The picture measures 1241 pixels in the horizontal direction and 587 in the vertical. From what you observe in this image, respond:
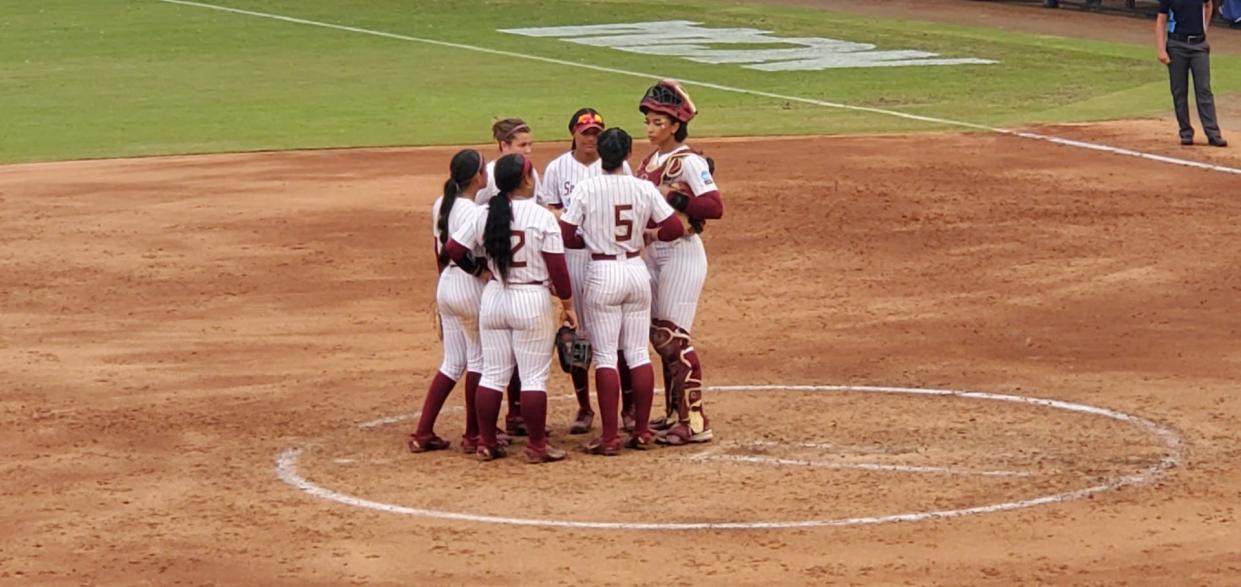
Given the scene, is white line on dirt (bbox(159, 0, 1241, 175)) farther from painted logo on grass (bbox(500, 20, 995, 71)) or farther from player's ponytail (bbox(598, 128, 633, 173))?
player's ponytail (bbox(598, 128, 633, 173))

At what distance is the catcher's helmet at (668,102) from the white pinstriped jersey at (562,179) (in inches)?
18.8

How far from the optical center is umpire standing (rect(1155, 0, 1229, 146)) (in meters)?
21.5

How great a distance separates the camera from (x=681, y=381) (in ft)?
38.9

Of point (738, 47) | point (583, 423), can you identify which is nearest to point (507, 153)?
point (583, 423)

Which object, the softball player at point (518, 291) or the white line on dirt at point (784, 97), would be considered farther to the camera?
the white line on dirt at point (784, 97)

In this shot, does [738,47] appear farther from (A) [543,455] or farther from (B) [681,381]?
(A) [543,455]

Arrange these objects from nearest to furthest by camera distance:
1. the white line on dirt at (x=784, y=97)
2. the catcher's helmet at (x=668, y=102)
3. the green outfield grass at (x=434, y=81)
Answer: the catcher's helmet at (x=668, y=102) → the white line on dirt at (x=784, y=97) → the green outfield grass at (x=434, y=81)

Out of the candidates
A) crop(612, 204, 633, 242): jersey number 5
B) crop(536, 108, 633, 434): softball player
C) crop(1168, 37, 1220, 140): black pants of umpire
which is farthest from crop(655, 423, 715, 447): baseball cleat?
crop(1168, 37, 1220, 140): black pants of umpire

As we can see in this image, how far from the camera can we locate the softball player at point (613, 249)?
1148cm

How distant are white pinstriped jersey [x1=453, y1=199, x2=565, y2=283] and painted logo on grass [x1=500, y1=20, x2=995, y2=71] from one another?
18252 mm

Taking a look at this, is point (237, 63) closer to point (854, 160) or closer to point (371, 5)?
point (371, 5)

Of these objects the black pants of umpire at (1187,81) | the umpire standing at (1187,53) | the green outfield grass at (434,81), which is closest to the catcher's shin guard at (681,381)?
the umpire standing at (1187,53)

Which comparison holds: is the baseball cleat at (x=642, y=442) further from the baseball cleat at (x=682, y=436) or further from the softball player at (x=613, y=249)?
the softball player at (x=613, y=249)

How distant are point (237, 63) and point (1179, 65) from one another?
14971 mm
